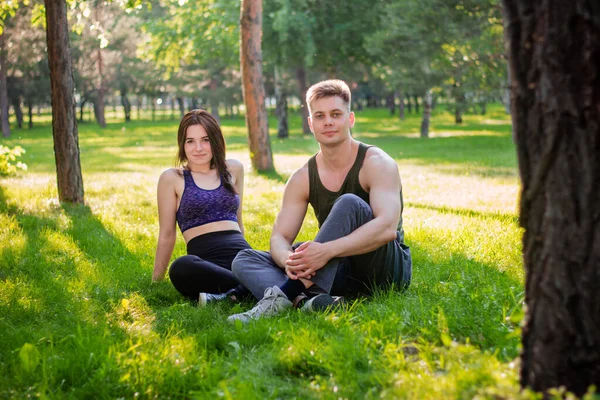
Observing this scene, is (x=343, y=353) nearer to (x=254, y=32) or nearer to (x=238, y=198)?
(x=238, y=198)

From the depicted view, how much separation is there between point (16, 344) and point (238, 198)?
2.34 meters

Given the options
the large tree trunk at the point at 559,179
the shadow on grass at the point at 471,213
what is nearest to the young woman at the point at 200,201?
the large tree trunk at the point at 559,179

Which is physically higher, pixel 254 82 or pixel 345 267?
pixel 254 82

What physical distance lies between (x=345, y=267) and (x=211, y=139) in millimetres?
1656

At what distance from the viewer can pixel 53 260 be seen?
658 cm

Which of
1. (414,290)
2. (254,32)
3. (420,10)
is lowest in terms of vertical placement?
(414,290)

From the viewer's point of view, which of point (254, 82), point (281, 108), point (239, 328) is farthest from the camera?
point (281, 108)

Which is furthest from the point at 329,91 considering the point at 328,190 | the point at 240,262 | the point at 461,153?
the point at 461,153

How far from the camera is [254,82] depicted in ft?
49.8

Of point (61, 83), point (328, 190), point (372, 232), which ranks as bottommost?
point (372, 232)

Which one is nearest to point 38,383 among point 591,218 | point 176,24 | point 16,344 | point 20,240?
point 16,344

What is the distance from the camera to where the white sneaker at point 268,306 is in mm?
4492

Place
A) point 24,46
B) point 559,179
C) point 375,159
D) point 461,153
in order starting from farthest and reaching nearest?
point 24,46
point 461,153
point 375,159
point 559,179

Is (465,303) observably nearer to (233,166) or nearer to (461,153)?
(233,166)
